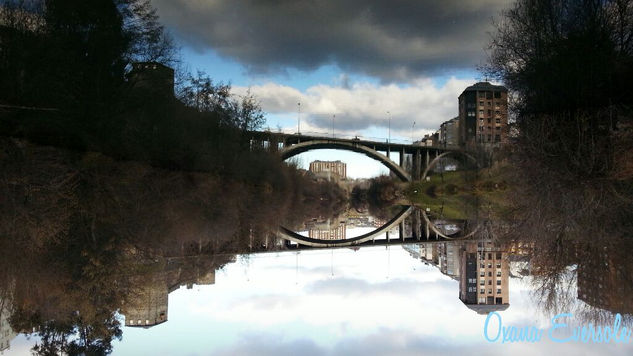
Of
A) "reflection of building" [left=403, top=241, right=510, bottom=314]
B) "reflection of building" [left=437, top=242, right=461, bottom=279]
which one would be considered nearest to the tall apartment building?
"reflection of building" [left=403, top=241, right=510, bottom=314]

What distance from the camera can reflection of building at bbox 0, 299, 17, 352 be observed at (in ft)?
37.4

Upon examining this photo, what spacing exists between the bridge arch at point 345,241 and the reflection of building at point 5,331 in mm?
24007

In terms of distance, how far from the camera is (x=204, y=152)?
28531 millimetres

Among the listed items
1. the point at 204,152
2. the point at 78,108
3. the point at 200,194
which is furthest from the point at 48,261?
the point at 204,152

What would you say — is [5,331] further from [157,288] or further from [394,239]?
[394,239]

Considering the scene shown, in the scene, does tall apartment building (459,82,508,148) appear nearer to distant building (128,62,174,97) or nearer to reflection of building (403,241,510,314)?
reflection of building (403,241,510,314)

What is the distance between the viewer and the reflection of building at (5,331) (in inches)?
449

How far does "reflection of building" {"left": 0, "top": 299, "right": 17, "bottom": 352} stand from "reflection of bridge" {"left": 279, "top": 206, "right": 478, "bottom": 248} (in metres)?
23.9

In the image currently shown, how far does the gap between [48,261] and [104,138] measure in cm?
697

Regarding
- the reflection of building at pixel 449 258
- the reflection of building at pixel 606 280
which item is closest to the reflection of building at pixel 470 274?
the reflection of building at pixel 449 258

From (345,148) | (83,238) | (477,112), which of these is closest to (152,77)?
(83,238)

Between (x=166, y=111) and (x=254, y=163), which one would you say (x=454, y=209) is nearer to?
(x=254, y=163)

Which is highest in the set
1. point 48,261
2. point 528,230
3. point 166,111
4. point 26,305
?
point 166,111

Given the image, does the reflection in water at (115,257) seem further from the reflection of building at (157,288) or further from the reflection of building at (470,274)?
the reflection of building at (470,274)
